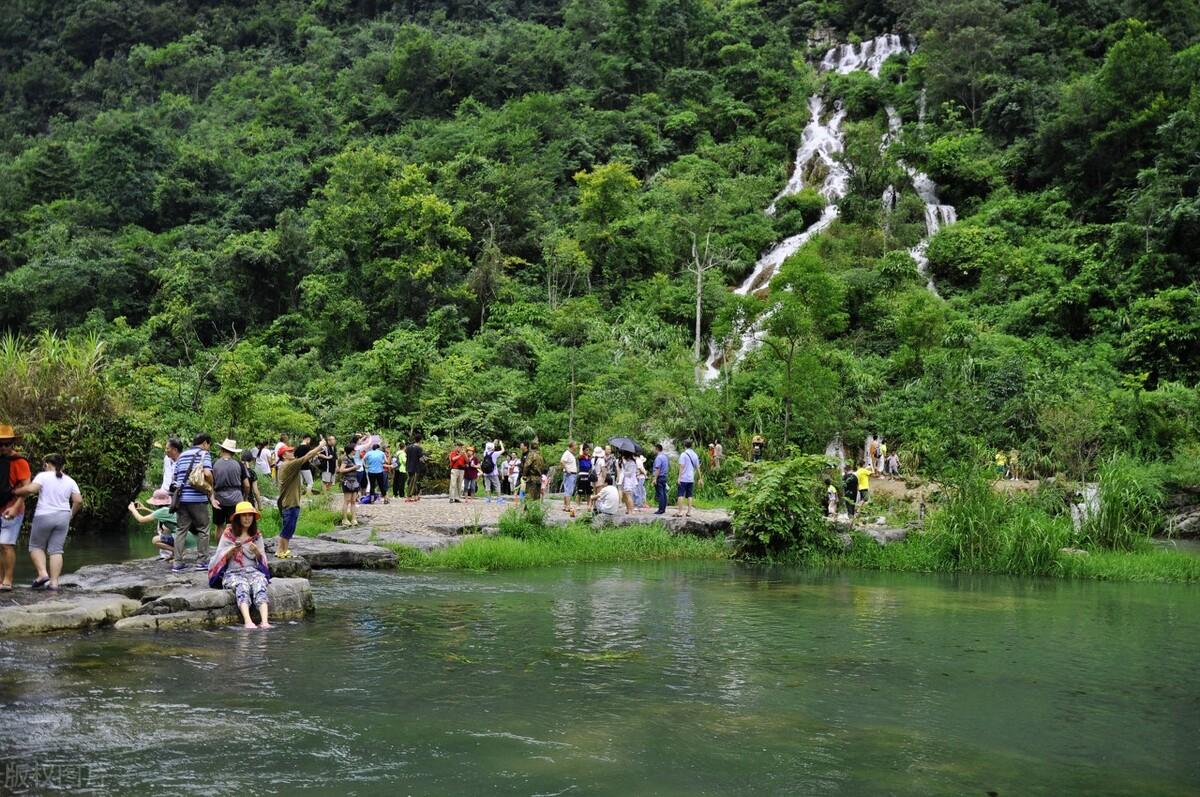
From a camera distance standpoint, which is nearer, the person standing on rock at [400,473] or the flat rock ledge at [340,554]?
A: the flat rock ledge at [340,554]

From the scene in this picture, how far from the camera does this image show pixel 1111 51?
1519 inches

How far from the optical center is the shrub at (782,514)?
15.7 meters

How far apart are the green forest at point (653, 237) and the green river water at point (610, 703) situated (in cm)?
1004

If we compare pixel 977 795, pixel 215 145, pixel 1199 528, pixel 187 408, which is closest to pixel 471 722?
pixel 977 795

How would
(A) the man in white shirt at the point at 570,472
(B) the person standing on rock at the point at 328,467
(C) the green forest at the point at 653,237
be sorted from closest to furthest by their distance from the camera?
(A) the man in white shirt at the point at 570,472, (B) the person standing on rock at the point at 328,467, (C) the green forest at the point at 653,237

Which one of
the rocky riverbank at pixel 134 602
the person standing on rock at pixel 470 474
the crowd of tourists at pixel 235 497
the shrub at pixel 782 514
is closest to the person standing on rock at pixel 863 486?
the crowd of tourists at pixel 235 497

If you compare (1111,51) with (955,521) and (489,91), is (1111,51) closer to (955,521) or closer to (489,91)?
(955,521)

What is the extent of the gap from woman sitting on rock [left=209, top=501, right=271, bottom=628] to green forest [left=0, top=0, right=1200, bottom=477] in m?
8.57

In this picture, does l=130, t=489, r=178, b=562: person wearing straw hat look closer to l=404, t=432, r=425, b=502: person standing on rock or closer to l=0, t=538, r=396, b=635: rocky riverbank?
l=0, t=538, r=396, b=635: rocky riverbank

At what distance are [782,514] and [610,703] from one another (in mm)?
9529

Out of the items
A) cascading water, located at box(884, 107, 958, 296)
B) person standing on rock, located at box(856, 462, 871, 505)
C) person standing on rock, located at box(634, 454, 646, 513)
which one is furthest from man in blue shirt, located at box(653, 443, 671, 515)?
cascading water, located at box(884, 107, 958, 296)

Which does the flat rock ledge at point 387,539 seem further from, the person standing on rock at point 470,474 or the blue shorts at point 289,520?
the person standing on rock at point 470,474

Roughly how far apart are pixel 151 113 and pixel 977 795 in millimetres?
74290

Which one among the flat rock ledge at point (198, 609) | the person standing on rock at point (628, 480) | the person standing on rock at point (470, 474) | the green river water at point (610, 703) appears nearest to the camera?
the green river water at point (610, 703)
